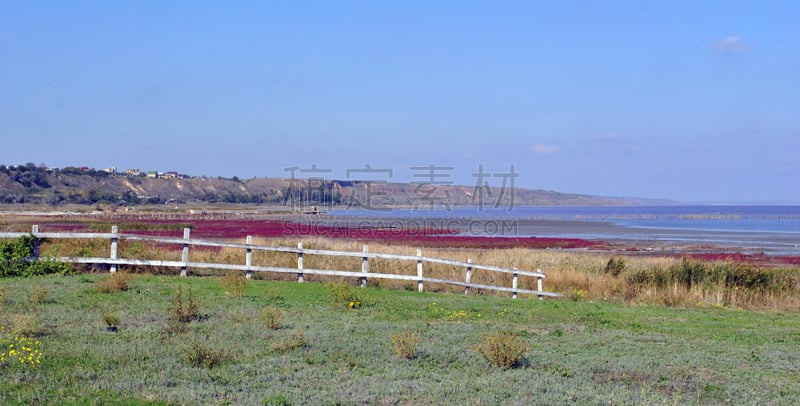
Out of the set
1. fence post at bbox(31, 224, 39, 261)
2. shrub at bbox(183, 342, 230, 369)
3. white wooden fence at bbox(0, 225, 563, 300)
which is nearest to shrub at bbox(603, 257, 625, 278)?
white wooden fence at bbox(0, 225, 563, 300)

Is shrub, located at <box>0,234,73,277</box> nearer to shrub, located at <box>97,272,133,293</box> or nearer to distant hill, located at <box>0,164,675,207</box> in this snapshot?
shrub, located at <box>97,272,133,293</box>

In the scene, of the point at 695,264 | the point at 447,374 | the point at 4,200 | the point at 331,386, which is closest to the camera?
the point at 331,386

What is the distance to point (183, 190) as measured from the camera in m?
155

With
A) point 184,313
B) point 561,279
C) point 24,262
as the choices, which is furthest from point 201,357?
point 561,279

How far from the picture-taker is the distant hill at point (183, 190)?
10781 centimetres

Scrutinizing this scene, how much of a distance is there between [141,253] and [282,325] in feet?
37.6

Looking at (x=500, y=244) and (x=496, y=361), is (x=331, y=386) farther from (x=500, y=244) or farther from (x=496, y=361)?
(x=500, y=244)

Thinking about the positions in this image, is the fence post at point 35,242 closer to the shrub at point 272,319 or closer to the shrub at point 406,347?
the shrub at point 272,319

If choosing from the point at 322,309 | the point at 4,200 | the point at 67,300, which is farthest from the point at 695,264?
the point at 4,200

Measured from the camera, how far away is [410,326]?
1387cm

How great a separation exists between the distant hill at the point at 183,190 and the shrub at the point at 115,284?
68.0 meters

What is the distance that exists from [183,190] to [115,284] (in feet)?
472

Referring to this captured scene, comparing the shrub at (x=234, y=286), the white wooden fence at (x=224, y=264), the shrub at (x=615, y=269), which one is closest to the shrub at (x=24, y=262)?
the white wooden fence at (x=224, y=264)

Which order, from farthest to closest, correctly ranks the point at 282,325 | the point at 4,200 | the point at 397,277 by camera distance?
the point at 4,200 → the point at 397,277 → the point at 282,325
